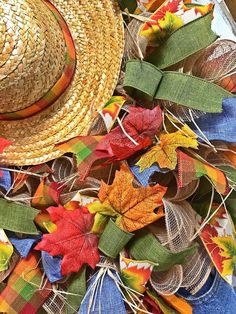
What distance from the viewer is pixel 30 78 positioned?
31.2 inches

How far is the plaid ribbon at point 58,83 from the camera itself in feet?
2.84

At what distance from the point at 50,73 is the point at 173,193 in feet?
0.90

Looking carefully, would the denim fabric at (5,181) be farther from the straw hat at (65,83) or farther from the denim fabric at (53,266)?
the denim fabric at (53,266)

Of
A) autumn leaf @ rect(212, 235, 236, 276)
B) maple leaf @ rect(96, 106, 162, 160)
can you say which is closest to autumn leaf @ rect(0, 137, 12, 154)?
maple leaf @ rect(96, 106, 162, 160)

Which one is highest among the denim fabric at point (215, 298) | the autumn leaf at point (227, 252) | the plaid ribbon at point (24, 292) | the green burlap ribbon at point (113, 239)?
the green burlap ribbon at point (113, 239)

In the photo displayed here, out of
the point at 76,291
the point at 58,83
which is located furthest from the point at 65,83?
the point at 76,291

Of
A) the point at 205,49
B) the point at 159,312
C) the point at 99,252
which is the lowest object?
the point at 159,312

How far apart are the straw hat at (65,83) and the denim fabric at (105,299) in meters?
0.23

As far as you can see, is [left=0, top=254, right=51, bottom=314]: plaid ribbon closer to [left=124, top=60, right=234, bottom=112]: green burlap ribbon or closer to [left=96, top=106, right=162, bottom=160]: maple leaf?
[left=96, top=106, right=162, bottom=160]: maple leaf

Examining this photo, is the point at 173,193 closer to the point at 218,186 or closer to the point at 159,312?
the point at 218,186

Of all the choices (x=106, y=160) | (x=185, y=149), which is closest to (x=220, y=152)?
(x=185, y=149)

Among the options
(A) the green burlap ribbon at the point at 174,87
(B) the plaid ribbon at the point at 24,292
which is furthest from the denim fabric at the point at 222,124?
(B) the plaid ribbon at the point at 24,292

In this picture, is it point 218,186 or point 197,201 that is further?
point 197,201

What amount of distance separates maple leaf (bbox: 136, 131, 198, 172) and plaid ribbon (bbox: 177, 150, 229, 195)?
0.04 feet
